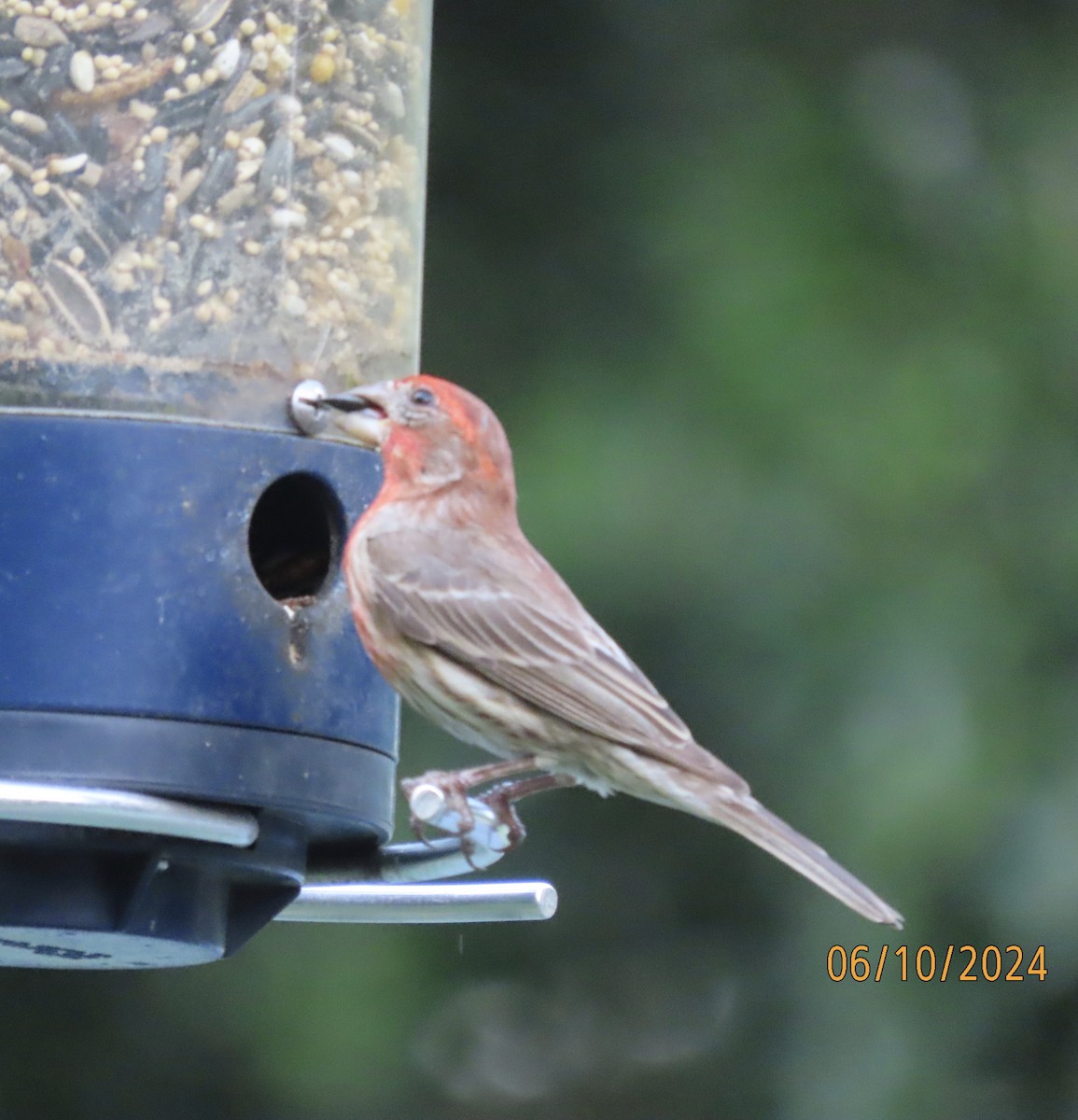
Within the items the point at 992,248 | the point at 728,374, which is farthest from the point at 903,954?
the point at 992,248

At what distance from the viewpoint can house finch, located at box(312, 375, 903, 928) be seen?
5.00 meters

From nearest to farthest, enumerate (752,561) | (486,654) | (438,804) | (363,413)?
(438,804)
(363,413)
(486,654)
(752,561)

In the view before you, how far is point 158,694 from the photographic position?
14.9ft

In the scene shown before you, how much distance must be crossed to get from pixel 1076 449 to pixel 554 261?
1.89 m

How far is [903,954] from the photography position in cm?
730

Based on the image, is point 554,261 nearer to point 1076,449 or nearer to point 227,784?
point 1076,449

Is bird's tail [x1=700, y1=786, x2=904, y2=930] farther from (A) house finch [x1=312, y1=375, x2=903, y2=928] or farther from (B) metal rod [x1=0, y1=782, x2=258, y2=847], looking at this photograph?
(B) metal rod [x1=0, y1=782, x2=258, y2=847]

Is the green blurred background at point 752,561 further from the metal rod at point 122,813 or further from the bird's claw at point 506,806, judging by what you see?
the metal rod at point 122,813

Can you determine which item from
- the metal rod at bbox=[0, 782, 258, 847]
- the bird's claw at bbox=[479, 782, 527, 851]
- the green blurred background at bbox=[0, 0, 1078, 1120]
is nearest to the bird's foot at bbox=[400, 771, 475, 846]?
the bird's claw at bbox=[479, 782, 527, 851]

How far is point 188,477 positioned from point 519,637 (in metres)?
0.88

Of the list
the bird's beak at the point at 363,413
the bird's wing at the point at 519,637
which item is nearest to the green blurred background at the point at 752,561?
the bird's wing at the point at 519,637

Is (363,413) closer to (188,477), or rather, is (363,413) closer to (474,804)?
(188,477)
